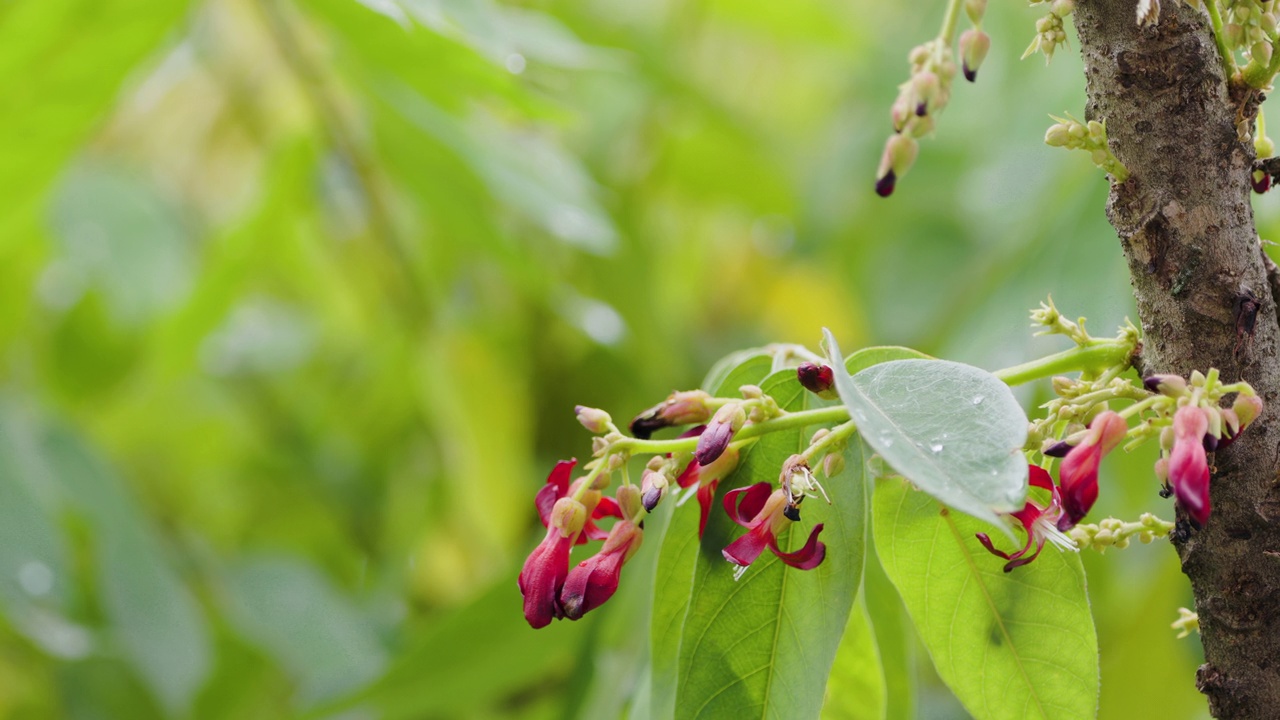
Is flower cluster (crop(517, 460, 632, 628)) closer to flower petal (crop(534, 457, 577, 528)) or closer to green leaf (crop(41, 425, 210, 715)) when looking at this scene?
flower petal (crop(534, 457, 577, 528))

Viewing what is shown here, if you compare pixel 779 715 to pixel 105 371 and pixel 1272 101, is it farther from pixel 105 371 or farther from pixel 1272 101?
pixel 105 371

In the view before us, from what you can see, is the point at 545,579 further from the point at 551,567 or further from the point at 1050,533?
the point at 1050,533

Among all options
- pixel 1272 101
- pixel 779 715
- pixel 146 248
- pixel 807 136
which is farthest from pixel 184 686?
pixel 807 136

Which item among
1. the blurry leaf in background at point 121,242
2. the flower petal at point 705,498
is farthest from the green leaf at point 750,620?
the blurry leaf in background at point 121,242

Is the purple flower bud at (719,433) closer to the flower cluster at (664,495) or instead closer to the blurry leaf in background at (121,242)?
the flower cluster at (664,495)

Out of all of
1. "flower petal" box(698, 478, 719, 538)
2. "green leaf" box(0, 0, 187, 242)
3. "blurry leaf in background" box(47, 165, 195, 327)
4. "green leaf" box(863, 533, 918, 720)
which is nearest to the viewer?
"flower petal" box(698, 478, 719, 538)

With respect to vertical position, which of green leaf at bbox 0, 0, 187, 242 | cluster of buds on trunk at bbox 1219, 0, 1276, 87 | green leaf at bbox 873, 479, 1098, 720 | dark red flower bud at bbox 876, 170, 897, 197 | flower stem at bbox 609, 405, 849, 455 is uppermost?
green leaf at bbox 0, 0, 187, 242

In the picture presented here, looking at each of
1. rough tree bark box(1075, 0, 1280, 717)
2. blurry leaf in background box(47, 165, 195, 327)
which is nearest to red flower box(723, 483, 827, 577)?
rough tree bark box(1075, 0, 1280, 717)

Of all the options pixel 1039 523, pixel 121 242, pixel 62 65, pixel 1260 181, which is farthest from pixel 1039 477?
pixel 121 242
